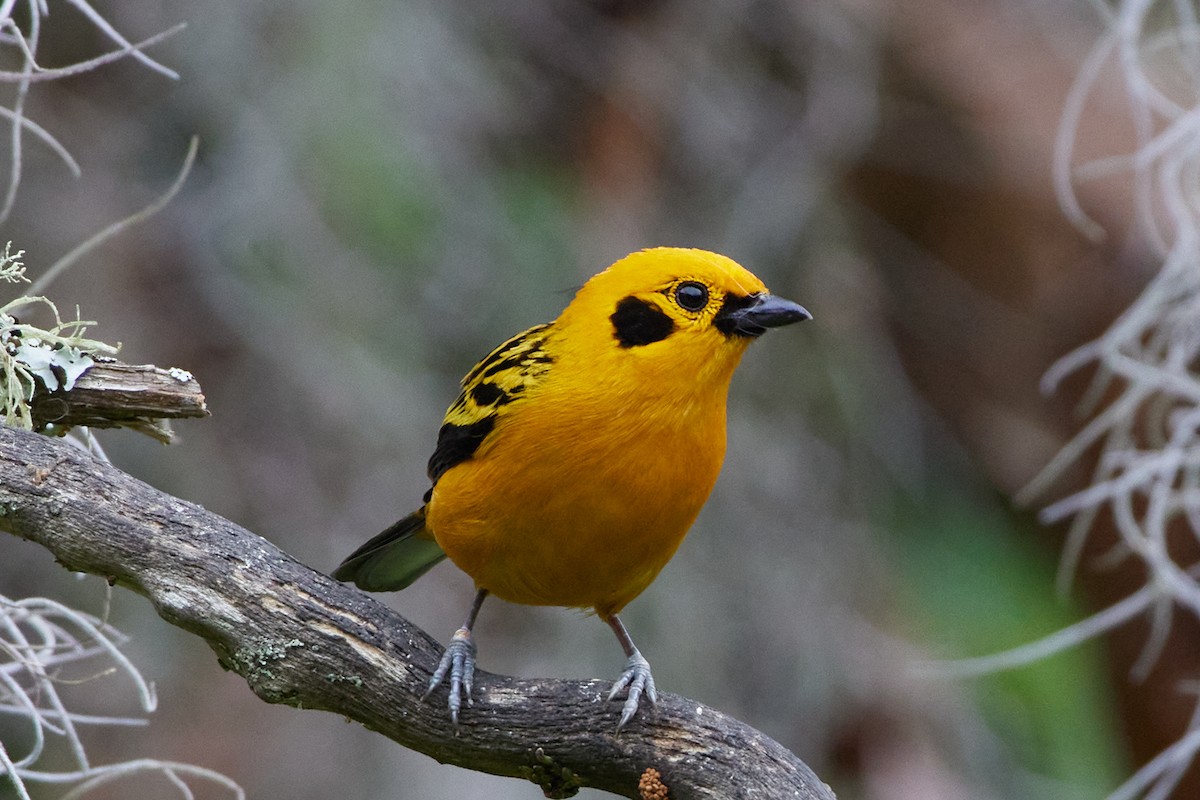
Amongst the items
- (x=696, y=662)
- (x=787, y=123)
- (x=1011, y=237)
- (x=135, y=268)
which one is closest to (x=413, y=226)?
(x=135, y=268)

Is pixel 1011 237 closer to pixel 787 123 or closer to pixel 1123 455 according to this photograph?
pixel 787 123

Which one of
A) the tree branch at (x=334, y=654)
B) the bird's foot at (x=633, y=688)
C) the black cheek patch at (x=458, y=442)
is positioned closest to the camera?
the tree branch at (x=334, y=654)

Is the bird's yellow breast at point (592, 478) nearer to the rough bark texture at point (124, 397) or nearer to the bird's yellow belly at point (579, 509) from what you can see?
the bird's yellow belly at point (579, 509)

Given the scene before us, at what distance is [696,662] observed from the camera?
23.4ft

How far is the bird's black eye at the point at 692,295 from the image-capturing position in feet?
13.1

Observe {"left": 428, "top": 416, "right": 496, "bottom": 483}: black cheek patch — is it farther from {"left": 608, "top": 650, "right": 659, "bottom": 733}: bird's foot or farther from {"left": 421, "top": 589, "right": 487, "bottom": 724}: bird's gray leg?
{"left": 608, "top": 650, "right": 659, "bottom": 733}: bird's foot

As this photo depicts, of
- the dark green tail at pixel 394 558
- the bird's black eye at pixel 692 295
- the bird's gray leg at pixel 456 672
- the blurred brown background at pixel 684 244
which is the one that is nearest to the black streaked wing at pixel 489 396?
the dark green tail at pixel 394 558

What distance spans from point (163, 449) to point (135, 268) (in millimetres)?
967

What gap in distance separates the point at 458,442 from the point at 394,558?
685 mm

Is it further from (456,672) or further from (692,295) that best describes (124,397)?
(692,295)

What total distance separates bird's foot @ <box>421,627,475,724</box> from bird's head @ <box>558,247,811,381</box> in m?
1.04

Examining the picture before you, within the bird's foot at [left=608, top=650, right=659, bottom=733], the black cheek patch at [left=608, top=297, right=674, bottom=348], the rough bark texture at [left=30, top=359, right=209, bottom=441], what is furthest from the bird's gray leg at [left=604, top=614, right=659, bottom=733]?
the rough bark texture at [left=30, top=359, right=209, bottom=441]

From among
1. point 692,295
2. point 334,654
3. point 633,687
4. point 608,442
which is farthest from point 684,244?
point 334,654

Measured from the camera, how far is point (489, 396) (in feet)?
13.9
